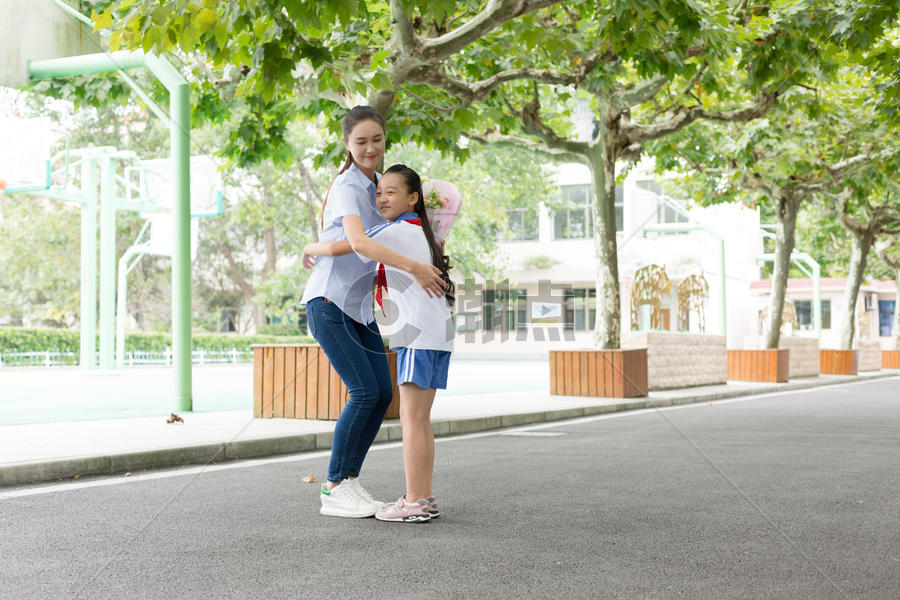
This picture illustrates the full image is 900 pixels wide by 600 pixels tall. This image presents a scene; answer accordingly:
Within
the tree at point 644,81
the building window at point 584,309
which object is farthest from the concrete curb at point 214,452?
the building window at point 584,309

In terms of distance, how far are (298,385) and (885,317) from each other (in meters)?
49.0

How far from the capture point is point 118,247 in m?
41.1

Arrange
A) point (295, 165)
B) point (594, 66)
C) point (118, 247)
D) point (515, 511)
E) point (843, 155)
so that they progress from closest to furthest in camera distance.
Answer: point (515, 511), point (594, 66), point (843, 155), point (295, 165), point (118, 247)

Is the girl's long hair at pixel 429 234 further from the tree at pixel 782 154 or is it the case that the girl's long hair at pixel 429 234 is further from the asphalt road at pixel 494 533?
the tree at pixel 782 154

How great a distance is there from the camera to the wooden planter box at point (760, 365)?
21.4 meters

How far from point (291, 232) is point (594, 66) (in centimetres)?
2561

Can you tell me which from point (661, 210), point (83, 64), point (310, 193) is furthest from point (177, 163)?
point (661, 210)

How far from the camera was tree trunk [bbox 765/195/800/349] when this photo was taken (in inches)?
843

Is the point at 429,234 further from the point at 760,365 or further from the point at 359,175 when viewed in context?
the point at 760,365

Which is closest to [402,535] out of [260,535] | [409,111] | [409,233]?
[260,535]

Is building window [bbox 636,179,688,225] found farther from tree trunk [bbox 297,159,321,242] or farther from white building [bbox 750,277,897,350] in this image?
tree trunk [bbox 297,159,321,242]

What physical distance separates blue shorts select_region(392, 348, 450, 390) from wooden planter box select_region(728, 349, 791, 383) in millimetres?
18508

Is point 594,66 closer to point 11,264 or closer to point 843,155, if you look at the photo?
point 843,155

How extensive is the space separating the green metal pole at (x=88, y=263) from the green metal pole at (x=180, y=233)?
1123 centimetres
